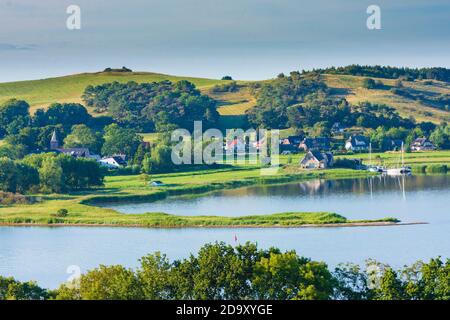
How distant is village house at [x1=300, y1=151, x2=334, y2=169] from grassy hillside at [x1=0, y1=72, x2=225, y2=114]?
2928 centimetres

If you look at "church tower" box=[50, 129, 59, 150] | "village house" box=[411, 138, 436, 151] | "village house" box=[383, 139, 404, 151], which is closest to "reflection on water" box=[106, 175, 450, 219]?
"village house" box=[383, 139, 404, 151]

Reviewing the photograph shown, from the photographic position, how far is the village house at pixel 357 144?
2504 inches

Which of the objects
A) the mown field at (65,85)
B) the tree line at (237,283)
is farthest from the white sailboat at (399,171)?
the tree line at (237,283)

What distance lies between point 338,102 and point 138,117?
12.9 metres

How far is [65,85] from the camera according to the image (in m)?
88.8

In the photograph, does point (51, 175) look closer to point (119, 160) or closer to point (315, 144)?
point (119, 160)

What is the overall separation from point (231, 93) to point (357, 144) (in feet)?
74.3

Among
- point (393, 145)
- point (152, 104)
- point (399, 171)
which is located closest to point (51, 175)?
point (399, 171)

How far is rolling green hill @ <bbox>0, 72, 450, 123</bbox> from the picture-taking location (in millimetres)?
78000

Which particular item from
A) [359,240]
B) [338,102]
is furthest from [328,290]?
[338,102]
